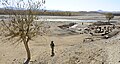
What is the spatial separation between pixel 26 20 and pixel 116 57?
950 cm

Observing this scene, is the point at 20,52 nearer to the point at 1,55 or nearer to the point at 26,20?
the point at 1,55

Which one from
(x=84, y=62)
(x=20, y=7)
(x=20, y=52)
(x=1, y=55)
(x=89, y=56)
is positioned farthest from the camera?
(x=20, y=52)

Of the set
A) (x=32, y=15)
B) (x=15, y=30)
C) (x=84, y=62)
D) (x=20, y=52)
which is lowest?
(x=20, y=52)

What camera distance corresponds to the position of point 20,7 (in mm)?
20750

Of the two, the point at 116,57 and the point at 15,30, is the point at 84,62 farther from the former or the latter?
the point at 15,30

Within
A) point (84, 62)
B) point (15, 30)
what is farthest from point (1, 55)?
point (84, 62)

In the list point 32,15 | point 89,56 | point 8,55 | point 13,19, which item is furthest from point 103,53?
point 8,55

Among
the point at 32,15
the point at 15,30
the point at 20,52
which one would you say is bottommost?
the point at 20,52

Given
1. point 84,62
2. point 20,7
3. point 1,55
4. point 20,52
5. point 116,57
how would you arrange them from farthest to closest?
point 20,52, point 1,55, point 20,7, point 84,62, point 116,57

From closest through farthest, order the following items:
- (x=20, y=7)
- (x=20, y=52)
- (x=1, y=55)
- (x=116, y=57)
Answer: (x=116, y=57)
(x=20, y=7)
(x=1, y=55)
(x=20, y=52)

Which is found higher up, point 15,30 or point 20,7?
point 20,7

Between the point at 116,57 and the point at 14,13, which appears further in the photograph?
the point at 14,13

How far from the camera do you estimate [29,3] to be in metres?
20.9

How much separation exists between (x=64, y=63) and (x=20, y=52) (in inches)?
417
